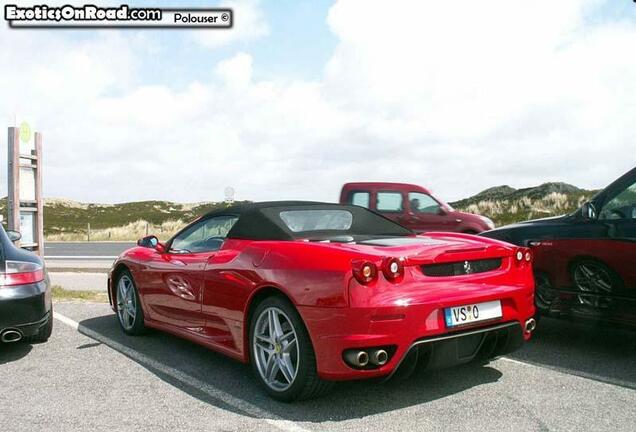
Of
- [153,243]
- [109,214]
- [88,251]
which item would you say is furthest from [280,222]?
[109,214]

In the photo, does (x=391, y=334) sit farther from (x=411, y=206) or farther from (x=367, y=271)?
(x=411, y=206)

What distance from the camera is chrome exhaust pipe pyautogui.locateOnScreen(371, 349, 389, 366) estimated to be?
3744mm

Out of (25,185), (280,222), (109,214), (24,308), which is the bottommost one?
(109,214)

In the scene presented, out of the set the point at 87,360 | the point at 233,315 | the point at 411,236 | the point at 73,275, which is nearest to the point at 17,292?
the point at 87,360

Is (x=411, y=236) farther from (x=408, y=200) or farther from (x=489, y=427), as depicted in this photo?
(x=408, y=200)

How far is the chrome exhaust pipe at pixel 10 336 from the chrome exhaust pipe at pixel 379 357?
3273 mm

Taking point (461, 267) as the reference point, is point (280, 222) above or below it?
above

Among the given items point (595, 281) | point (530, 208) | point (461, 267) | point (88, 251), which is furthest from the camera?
point (530, 208)

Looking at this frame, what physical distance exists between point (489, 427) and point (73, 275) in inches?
457

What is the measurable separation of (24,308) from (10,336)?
0.82 ft

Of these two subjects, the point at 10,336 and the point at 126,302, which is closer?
the point at 10,336

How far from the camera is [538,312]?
589 centimetres

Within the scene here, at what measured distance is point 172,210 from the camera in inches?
3093

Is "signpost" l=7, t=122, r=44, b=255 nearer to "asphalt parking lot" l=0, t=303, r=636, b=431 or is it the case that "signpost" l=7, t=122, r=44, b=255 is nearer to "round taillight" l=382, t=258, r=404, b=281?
"asphalt parking lot" l=0, t=303, r=636, b=431
